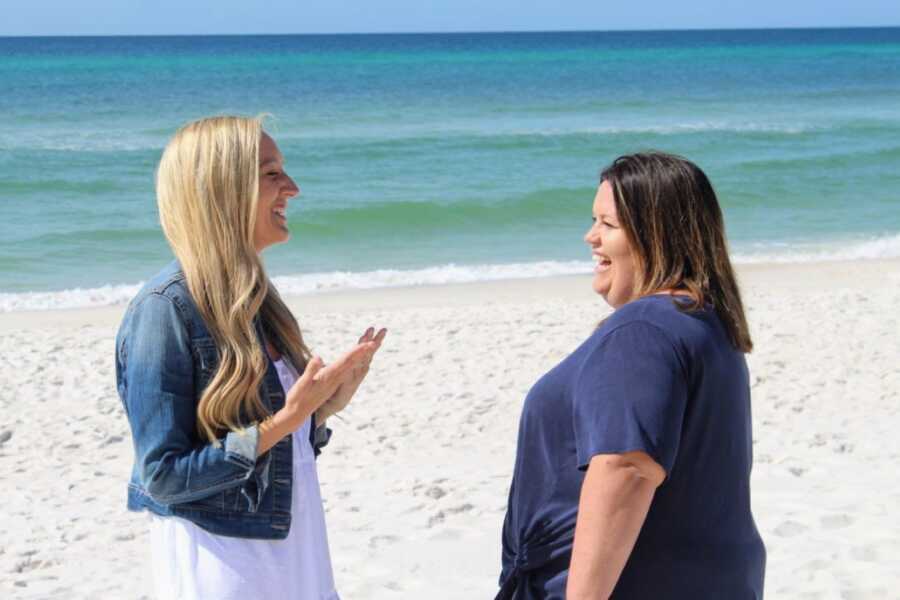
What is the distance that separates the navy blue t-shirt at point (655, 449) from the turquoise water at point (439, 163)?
37.0 ft

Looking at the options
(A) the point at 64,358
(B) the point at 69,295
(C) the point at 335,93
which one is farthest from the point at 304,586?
(C) the point at 335,93

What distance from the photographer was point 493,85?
5006 centimetres

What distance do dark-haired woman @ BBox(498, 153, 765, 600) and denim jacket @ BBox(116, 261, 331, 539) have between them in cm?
57

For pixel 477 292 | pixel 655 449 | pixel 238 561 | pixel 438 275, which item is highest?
pixel 655 449

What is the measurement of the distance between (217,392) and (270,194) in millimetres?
478

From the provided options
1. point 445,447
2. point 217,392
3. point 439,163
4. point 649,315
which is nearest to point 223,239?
point 217,392

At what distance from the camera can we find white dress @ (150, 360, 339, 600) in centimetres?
249

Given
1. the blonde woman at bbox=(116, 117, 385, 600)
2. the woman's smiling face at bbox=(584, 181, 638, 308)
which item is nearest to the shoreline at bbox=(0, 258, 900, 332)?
the blonde woman at bbox=(116, 117, 385, 600)

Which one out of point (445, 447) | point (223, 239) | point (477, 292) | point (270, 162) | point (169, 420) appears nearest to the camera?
point (169, 420)

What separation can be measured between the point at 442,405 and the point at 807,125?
27109 millimetres

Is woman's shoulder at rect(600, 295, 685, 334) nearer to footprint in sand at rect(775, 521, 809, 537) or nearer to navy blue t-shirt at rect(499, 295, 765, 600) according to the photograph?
navy blue t-shirt at rect(499, 295, 765, 600)

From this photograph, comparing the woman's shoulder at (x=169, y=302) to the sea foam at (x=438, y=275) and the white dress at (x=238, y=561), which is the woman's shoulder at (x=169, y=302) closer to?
the white dress at (x=238, y=561)

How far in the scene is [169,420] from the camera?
2379 mm

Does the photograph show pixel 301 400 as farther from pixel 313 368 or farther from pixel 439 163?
pixel 439 163
